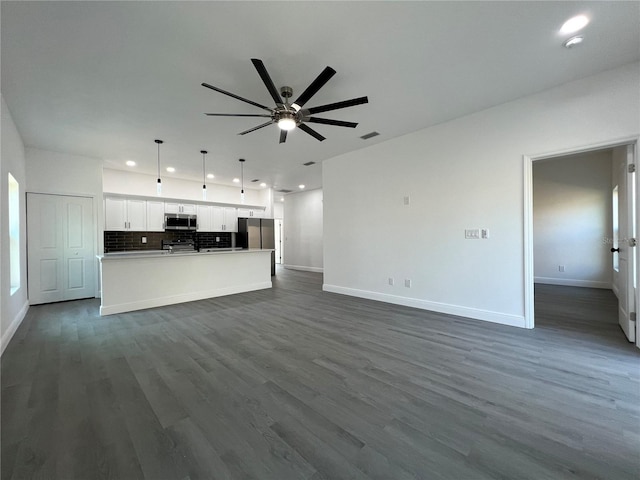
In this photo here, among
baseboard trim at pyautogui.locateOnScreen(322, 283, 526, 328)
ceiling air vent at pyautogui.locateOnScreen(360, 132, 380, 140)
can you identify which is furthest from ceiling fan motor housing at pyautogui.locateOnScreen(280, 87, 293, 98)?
baseboard trim at pyautogui.locateOnScreen(322, 283, 526, 328)

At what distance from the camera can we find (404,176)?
4.48 metres

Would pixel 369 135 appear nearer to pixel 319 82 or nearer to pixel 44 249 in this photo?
pixel 319 82

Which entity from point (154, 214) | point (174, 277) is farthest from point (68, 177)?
point (174, 277)

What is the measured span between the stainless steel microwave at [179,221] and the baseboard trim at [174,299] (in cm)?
274

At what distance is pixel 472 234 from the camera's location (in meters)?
3.74

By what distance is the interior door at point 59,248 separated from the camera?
4695mm

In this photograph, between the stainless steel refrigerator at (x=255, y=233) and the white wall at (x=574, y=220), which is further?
the stainless steel refrigerator at (x=255, y=233)

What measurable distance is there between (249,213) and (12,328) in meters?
5.99

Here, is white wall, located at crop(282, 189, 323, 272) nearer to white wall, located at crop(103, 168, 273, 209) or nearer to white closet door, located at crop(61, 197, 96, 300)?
white wall, located at crop(103, 168, 273, 209)

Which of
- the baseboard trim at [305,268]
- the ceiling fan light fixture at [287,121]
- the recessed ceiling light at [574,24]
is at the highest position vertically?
the recessed ceiling light at [574,24]

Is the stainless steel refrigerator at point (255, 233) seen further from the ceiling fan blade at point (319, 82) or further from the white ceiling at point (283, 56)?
the ceiling fan blade at point (319, 82)

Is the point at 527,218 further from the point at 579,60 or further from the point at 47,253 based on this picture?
the point at 47,253

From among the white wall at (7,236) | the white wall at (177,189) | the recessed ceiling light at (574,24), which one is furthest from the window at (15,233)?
the recessed ceiling light at (574,24)

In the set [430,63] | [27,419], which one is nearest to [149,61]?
[430,63]
